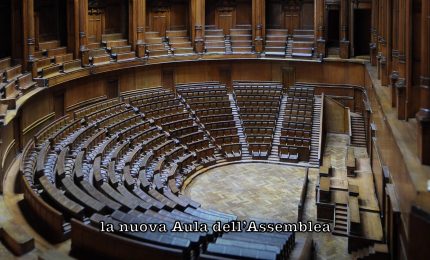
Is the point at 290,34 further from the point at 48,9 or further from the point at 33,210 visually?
the point at 33,210

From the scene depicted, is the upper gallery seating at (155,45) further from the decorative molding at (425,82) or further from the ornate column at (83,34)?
the decorative molding at (425,82)

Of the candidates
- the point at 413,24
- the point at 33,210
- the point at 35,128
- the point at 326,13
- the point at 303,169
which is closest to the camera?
the point at 33,210

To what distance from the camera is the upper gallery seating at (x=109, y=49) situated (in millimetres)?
12805

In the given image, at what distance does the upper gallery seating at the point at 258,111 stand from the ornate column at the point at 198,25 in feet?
5.01

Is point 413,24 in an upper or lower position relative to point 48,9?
lower

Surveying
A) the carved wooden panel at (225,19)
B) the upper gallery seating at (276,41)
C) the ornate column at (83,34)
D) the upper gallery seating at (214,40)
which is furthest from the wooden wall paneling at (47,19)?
the upper gallery seating at (276,41)

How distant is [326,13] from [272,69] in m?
2.27

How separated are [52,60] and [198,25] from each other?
191 inches

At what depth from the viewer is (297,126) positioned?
516 inches

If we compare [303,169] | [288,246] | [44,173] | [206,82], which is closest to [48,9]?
[206,82]

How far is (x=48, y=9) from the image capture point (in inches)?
493

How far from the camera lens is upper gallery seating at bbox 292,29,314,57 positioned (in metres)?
14.7

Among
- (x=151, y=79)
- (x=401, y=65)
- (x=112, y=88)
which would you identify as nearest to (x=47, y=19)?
(x=112, y=88)

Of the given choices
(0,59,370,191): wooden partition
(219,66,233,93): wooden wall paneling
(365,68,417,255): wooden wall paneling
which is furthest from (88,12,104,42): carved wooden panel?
(365,68,417,255): wooden wall paneling
